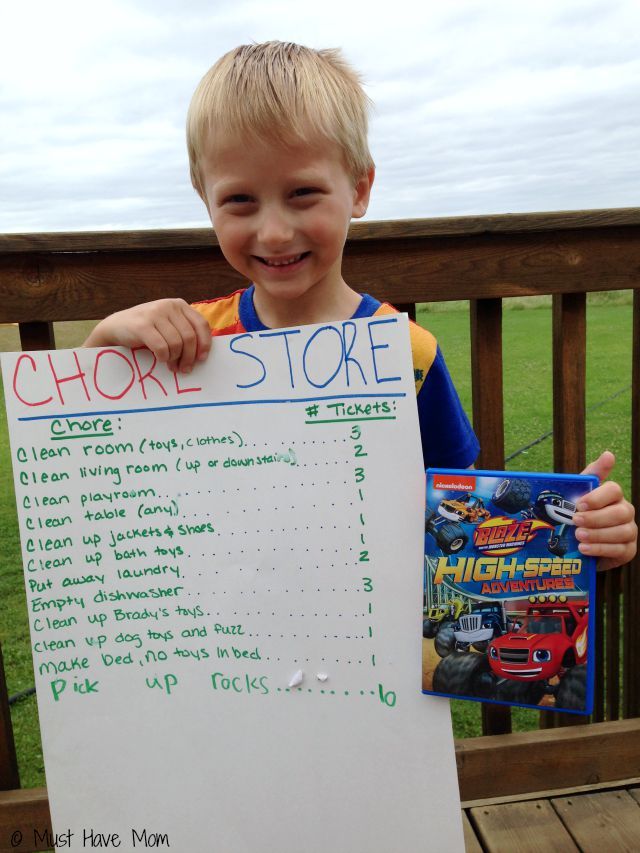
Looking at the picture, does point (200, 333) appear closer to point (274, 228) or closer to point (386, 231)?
point (274, 228)

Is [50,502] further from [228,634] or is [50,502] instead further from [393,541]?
[393,541]

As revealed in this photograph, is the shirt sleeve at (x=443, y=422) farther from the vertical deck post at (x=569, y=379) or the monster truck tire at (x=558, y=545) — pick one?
the vertical deck post at (x=569, y=379)

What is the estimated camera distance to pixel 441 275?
1351mm

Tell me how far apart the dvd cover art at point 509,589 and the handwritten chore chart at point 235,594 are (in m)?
0.04

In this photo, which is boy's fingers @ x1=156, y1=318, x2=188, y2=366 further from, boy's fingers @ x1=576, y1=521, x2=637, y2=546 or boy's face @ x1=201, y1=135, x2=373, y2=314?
boy's fingers @ x1=576, y1=521, x2=637, y2=546

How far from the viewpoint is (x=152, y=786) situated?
37.7 inches

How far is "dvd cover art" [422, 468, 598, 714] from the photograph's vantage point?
858 millimetres

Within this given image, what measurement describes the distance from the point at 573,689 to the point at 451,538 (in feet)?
0.81

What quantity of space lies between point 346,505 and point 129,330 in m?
0.38

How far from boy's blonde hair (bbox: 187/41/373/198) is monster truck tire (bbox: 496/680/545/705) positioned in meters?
0.75

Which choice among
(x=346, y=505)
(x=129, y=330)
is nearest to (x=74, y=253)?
(x=129, y=330)

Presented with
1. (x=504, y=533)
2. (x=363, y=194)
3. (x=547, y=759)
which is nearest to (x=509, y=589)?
(x=504, y=533)

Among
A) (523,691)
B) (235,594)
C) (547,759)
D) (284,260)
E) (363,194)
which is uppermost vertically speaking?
(363,194)

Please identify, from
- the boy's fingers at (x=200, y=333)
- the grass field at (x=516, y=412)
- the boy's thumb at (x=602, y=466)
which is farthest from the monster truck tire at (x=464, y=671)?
the grass field at (x=516, y=412)
